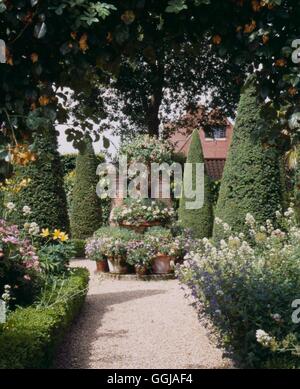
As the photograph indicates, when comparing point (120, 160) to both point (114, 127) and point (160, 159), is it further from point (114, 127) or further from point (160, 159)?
point (114, 127)

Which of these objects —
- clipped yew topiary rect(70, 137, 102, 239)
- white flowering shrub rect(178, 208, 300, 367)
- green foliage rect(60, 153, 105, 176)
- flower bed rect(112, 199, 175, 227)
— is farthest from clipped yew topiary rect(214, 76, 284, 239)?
green foliage rect(60, 153, 105, 176)

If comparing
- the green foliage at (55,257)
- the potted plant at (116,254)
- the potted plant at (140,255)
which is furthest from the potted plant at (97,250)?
the green foliage at (55,257)

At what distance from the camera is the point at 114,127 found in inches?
901

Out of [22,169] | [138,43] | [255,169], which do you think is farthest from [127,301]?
[138,43]

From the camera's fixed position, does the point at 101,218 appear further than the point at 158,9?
Yes

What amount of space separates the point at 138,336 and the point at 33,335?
2.08 m

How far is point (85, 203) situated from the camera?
1537cm

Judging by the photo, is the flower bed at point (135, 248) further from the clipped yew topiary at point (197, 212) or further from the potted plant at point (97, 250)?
the clipped yew topiary at point (197, 212)

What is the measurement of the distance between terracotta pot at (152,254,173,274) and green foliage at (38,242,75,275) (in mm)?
3642

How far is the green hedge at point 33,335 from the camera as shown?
13.1 feet

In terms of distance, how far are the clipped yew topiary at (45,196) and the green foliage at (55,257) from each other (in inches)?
34.9

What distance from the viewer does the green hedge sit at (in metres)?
3.99

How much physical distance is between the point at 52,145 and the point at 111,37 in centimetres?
513

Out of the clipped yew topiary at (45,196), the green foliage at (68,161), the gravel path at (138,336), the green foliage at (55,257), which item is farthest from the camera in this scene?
the green foliage at (68,161)
